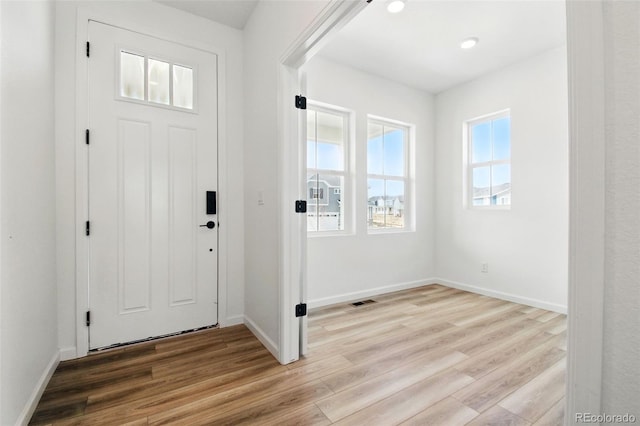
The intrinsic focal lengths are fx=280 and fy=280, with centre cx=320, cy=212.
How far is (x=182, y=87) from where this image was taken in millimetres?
2564

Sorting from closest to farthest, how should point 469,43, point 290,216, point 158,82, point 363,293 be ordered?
point 290,216, point 158,82, point 469,43, point 363,293

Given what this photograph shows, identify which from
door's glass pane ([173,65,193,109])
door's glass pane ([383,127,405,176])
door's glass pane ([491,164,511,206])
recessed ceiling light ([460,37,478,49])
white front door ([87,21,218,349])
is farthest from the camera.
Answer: door's glass pane ([383,127,405,176])

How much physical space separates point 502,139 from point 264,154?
3.18 meters

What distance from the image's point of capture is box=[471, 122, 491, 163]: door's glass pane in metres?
3.85

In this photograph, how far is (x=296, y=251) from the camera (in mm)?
2082

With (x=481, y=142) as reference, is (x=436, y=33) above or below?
above

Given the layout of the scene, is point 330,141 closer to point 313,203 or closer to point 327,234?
point 313,203

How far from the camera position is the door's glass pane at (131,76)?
2.32 metres

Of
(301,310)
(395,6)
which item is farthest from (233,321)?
(395,6)

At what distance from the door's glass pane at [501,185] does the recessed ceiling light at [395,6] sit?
2.37 metres

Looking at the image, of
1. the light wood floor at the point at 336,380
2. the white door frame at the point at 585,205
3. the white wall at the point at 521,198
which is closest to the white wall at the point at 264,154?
the light wood floor at the point at 336,380

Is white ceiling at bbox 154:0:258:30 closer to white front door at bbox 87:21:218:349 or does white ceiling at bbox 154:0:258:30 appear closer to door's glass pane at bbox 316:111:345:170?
white front door at bbox 87:21:218:349

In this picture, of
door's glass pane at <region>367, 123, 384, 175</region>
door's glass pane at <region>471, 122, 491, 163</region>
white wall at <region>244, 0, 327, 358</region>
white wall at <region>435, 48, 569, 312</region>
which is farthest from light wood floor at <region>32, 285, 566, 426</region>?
door's glass pane at <region>471, 122, 491, 163</region>

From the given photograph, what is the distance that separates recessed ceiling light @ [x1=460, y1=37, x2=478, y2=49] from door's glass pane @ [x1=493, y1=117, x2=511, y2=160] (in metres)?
1.12
